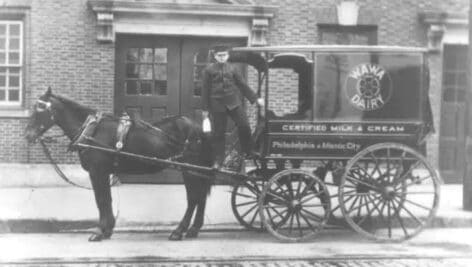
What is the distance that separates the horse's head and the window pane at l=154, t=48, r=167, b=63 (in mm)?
Answer: 4515

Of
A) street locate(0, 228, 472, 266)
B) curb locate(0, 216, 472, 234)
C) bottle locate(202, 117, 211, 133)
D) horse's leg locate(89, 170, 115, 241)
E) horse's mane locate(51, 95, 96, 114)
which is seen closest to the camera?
street locate(0, 228, 472, 266)

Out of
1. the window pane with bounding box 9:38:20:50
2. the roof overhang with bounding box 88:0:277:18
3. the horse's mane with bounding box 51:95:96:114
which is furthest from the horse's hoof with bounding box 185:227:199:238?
the window pane with bounding box 9:38:20:50

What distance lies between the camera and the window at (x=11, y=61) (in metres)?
11.6

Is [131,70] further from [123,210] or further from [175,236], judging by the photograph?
[175,236]

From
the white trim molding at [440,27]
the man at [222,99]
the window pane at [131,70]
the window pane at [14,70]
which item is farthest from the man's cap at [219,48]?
the white trim molding at [440,27]

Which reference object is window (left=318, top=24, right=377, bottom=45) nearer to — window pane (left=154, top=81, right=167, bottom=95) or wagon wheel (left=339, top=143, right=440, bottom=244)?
window pane (left=154, top=81, right=167, bottom=95)

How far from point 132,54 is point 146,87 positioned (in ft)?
2.32

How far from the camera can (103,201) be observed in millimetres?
7438

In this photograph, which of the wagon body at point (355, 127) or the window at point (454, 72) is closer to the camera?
the wagon body at point (355, 127)

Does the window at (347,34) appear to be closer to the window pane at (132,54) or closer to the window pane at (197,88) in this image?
Result: the window pane at (197,88)

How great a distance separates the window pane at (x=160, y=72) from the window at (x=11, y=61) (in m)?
2.58

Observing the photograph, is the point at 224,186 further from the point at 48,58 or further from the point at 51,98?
the point at 51,98

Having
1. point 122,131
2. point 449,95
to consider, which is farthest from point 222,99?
point 449,95

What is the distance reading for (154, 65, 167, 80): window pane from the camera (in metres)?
11.9
